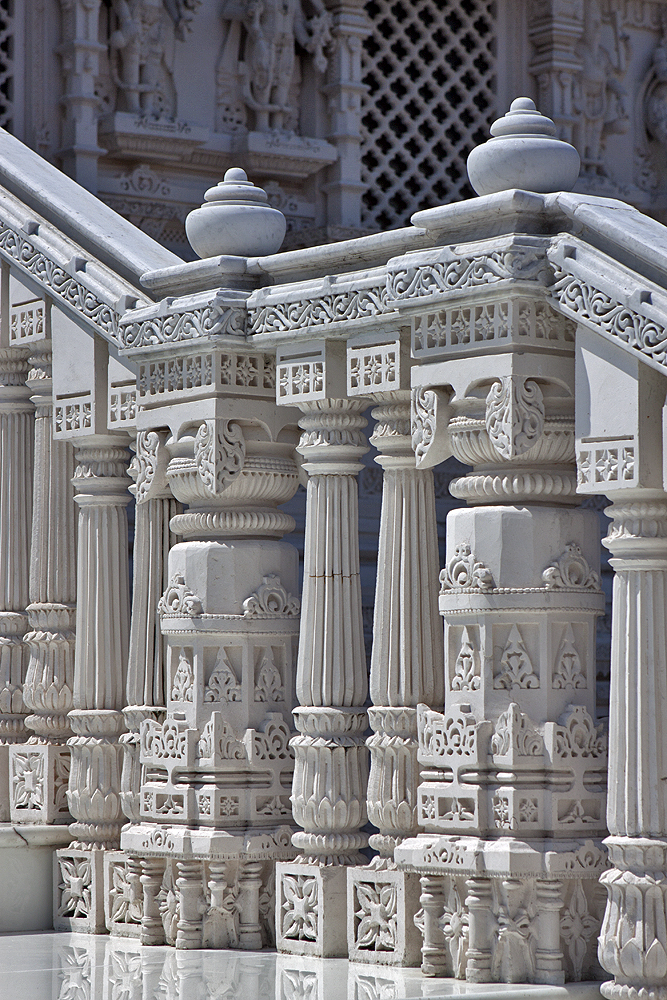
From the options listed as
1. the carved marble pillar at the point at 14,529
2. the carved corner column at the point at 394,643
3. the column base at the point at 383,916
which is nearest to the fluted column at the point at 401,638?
the carved corner column at the point at 394,643

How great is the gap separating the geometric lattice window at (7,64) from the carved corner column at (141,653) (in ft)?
11.5

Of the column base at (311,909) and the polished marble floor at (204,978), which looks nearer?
the polished marble floor at (204,978)

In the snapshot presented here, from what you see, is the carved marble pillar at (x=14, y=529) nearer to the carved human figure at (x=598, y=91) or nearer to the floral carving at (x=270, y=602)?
the floral carving at (x=270, y=602)

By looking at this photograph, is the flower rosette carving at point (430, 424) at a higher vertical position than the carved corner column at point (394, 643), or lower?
higher

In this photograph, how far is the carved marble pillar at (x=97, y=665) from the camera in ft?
25.5

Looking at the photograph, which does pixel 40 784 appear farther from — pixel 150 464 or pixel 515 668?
pixel 515 668

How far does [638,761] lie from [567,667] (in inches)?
21.9

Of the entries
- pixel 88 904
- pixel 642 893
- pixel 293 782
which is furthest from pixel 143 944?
pixel 642 893

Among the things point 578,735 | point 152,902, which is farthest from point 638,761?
point 152,902

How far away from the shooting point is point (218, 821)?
7.06 meters

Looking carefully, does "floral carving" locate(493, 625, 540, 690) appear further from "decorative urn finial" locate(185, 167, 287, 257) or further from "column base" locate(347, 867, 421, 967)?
"decorative urn finial" locate(185, 167, 287, 257)

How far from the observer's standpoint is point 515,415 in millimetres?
5980

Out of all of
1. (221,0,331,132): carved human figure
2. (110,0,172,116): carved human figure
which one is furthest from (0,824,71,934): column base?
(221,0,331,132): carved human figure

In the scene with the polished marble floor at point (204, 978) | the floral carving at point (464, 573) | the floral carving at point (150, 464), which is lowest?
the polished marble floor at point (204, 978)
